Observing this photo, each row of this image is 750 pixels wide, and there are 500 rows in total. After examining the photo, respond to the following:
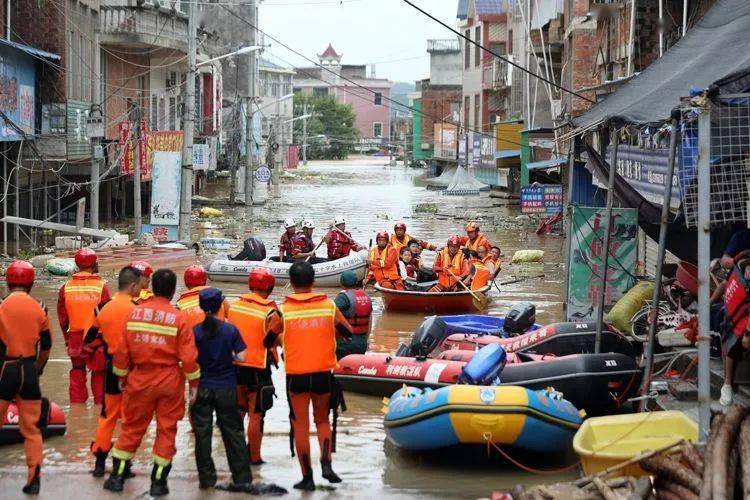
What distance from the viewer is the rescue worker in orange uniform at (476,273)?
20.8 m

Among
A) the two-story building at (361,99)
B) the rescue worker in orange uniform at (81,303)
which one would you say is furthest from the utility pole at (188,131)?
the two-story building at (361,99)

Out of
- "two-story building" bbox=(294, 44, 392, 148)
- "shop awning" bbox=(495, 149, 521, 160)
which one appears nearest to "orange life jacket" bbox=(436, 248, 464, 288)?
"shop awning" bbox=(495, 149, 521, 160)

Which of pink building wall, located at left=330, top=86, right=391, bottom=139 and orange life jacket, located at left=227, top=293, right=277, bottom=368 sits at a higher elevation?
pink building wall, located at left=330, top=86, right=391, bottom=139

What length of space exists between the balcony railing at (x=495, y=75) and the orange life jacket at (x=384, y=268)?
155 feet

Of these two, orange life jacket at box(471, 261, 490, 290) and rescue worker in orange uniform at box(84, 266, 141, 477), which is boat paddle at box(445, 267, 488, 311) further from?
rescue worker in orange uniform at box(84, 266, 141, 477)

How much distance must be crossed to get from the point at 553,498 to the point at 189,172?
79.5 ft

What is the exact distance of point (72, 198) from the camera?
120 ft

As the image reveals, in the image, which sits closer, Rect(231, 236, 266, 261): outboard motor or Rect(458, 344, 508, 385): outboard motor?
Rect(458, 344, 508, 385): outboard motor

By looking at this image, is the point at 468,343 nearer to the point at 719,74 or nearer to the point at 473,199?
the point at 719,74

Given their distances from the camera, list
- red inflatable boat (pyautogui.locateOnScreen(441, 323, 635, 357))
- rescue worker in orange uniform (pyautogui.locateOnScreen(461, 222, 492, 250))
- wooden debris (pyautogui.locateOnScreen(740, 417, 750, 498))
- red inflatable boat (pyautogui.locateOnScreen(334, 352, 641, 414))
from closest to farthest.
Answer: wooden debris (pyautogui.locateOnScreen(740, 417, 750, 498)) < red inflatable boat (pyautogui.locateOnScreen(334, 352, 641, 414)) < red inflatable boat (pyautogui.locateOnScreen(441, 323, 635, 357)) < rescue worker in orange uniform (pyautogui.locateOnScreen(461, 222, 492, 250))

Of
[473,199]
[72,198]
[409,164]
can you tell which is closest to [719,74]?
[72,198]

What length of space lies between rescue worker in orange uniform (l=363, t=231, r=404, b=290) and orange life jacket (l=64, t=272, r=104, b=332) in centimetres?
976

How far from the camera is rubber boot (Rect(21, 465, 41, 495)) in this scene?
9266mm

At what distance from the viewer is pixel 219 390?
9.34m
